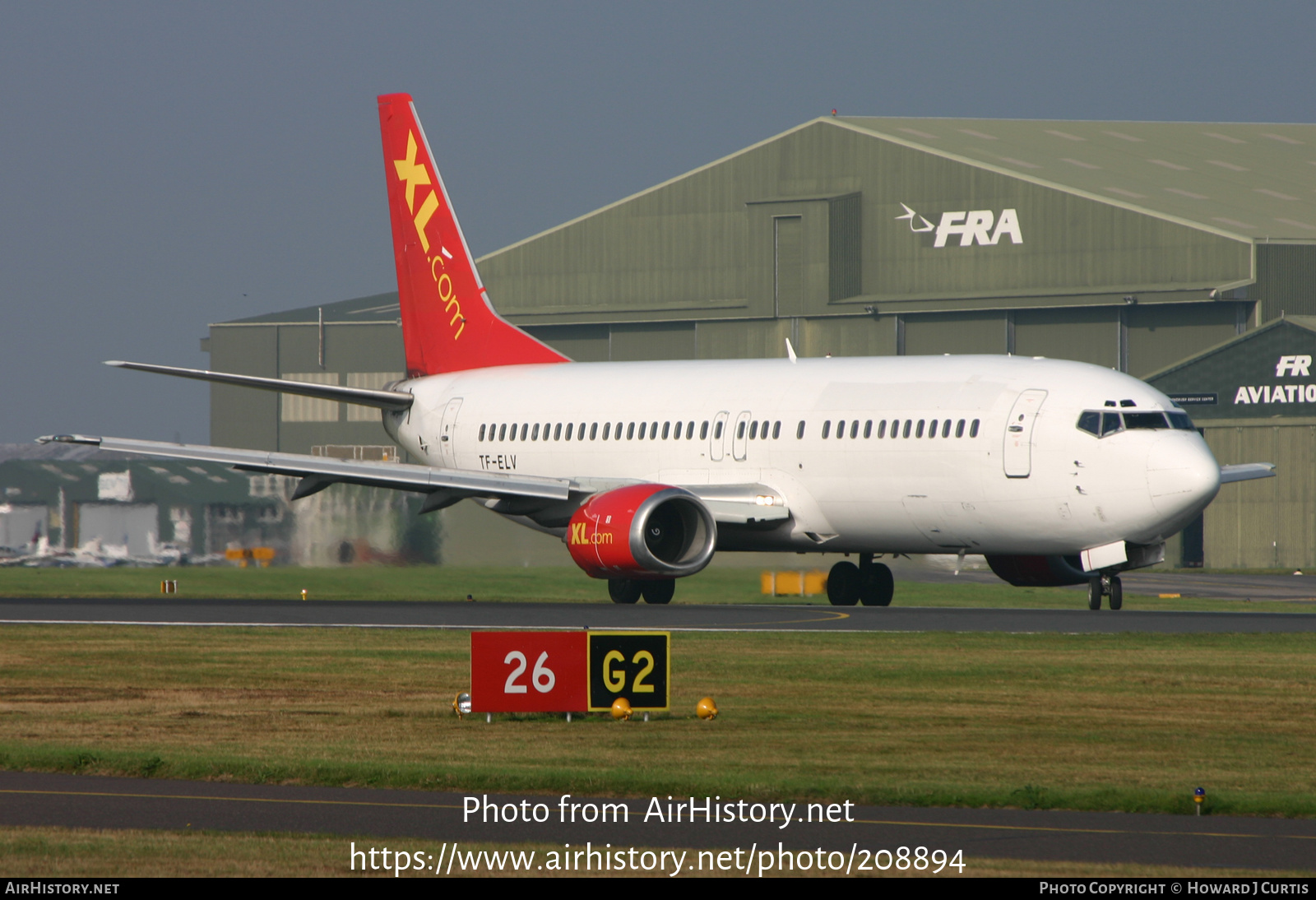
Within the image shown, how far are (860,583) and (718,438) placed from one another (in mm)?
3917

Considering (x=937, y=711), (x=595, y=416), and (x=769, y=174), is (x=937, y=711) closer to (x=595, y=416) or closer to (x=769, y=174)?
(x=595, y=416)

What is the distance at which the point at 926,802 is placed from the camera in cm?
1298

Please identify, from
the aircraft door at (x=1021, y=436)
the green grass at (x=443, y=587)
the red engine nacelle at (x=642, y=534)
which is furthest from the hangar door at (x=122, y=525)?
the aircraft door at (x=1021, y=436)

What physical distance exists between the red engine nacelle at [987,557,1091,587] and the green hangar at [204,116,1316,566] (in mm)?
27780

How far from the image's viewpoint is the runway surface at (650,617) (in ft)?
91.6

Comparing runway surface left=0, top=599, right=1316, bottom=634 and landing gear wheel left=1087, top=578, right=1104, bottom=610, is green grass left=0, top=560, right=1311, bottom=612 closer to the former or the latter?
runway surface left=0, top=599, right=1316, bottom=634

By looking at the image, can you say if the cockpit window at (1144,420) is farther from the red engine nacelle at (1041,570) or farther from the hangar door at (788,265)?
the hangar door at (788,265)

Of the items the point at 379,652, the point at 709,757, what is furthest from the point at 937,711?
the point at 379,652

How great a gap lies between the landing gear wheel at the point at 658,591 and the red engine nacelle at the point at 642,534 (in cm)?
209

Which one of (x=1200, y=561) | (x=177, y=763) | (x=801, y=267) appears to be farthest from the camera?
(x=801, y=267)

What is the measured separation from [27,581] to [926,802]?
33.1 m

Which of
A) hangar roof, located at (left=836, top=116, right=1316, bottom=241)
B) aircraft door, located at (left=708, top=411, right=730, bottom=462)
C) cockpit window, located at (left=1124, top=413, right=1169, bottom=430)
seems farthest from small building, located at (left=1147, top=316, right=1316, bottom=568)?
cockpit window, located at (left=1124, top=413, right=1169, bottom=430)

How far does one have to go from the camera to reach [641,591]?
36.0m

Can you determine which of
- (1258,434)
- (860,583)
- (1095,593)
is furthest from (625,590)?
(1258,434)
